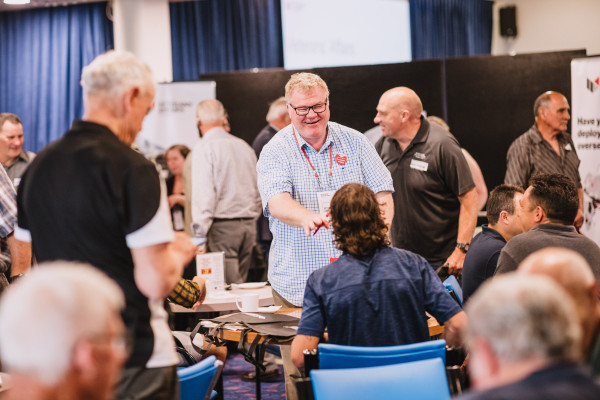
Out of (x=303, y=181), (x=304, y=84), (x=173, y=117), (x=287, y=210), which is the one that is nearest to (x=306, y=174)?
(x=303, y=181)

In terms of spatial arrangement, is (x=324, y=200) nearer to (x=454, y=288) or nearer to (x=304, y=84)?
(x=304, y=84)

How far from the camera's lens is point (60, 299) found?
1253mm

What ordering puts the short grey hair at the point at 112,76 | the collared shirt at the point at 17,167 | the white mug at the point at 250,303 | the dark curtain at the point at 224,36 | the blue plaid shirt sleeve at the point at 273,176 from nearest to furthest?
the short grey hair at the point at 112,76
the blue plaid shirt sleeve at the point at 273,176
the white mug at the point at 250,303
the collared shirt at the point at 17,167
the dark curtain at the point at 224,36

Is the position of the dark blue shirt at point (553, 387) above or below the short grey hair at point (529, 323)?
below

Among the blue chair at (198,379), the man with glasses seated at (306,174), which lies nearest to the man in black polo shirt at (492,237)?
the man with glasses seated at (306,174)

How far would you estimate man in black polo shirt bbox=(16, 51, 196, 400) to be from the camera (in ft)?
6.07

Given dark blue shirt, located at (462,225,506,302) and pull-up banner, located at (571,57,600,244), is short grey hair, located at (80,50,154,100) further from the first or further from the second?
pull-up banner, located at (571,57,600,244)

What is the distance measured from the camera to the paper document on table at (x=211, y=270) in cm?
427

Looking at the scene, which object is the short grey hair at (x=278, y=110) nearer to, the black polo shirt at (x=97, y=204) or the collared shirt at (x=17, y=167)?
the collared shirt at (x=17, y=167)

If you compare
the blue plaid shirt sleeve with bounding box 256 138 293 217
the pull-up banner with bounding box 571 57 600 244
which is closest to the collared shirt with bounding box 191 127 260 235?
the blue plaid shirt sleeve with bounding box 256 138 293 217

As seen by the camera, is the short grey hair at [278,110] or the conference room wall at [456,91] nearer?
the short grey hair at [278,110]

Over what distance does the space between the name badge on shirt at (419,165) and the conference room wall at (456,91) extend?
8.85 feet

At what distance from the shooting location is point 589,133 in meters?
6.26

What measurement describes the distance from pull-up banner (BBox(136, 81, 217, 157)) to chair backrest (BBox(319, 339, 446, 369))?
17.8 feet
